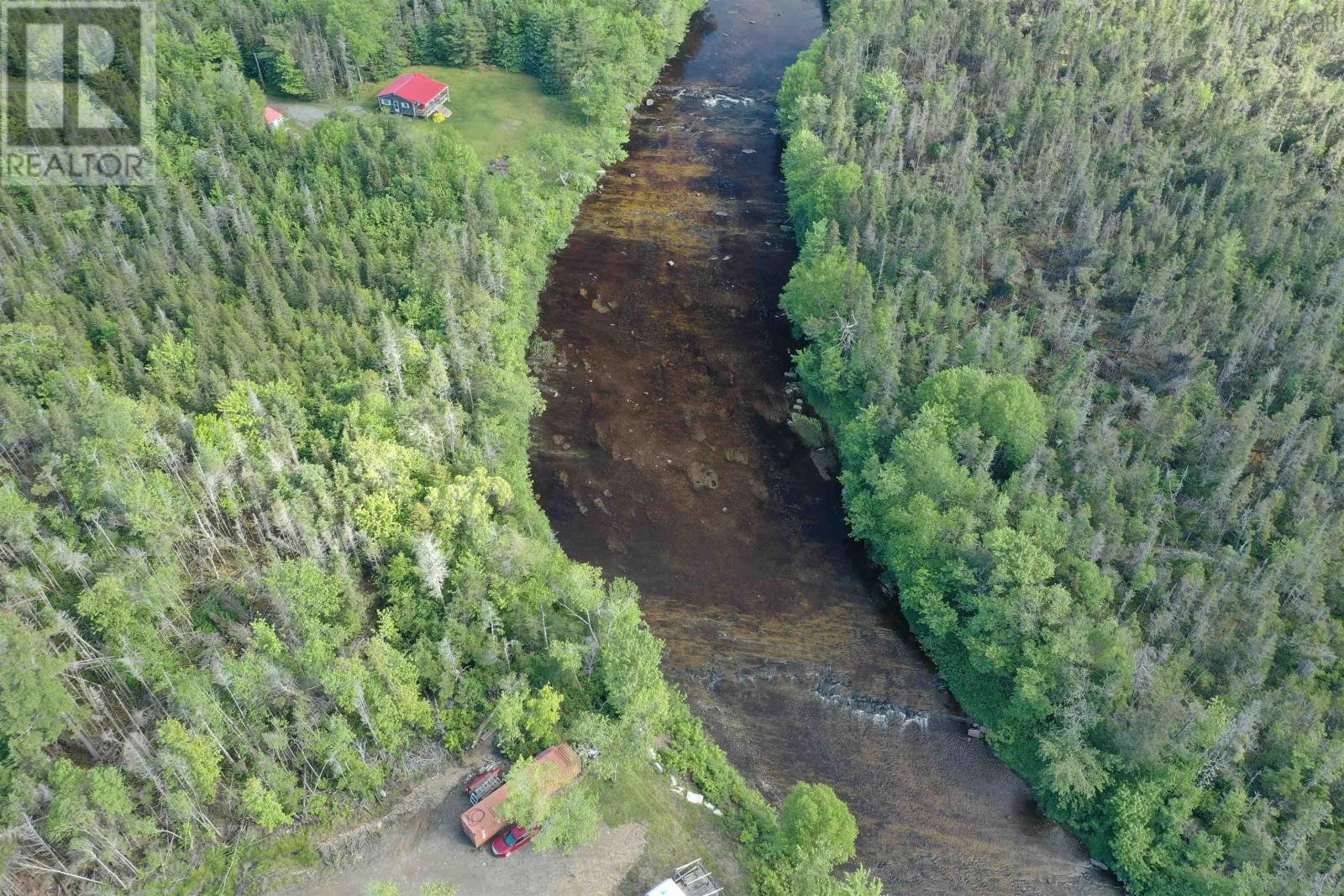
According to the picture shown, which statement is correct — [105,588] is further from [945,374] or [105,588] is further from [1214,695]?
[1214,695]

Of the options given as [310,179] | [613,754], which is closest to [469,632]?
[613,754]

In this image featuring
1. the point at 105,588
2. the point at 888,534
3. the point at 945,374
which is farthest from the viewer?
the point at 945,374

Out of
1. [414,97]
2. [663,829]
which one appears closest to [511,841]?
[663,829]

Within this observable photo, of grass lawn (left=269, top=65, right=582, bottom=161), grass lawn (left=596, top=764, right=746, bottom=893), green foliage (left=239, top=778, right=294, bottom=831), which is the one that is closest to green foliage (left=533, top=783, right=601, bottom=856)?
grass lawn (left=596, top=764, right=746, bottom=893)

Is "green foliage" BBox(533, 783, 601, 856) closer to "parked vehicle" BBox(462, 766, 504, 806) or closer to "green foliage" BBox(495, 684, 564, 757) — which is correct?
"parked vehicle" BBox(462, 766, 504, 806)

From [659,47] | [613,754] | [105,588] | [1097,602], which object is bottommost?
[613,754]

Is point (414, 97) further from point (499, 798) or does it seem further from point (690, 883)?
point (690, 883)

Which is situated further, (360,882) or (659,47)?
(659,47)
